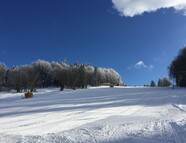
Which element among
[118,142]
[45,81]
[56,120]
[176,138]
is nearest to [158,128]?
[176,138]

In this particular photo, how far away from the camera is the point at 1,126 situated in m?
12.5

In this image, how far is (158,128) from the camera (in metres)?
11.2

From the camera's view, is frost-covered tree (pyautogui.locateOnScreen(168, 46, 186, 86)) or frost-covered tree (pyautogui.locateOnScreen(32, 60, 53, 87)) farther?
frost-covered tree (pyautogui.locateOnScreen(32, 60, 53, 87))

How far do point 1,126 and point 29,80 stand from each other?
84.2 metres

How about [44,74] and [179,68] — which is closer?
[179,68]

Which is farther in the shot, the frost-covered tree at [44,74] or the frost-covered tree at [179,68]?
the frost-covered tree at [44,74]

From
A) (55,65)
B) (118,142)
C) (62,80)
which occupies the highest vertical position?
(55,65)

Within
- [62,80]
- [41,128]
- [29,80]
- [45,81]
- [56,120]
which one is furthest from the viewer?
[45,81]

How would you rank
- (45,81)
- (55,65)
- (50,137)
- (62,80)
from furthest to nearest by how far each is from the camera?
(55,65) → (45,81) → (62,80) → (50,137)

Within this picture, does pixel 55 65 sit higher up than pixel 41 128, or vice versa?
pixel 55 65

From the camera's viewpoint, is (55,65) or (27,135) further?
(55,65)

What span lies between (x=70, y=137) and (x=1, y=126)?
3767 mm

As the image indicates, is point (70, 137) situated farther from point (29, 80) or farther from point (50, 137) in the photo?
point (29, 80)

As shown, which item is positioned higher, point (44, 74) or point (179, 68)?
point (44, 74)
